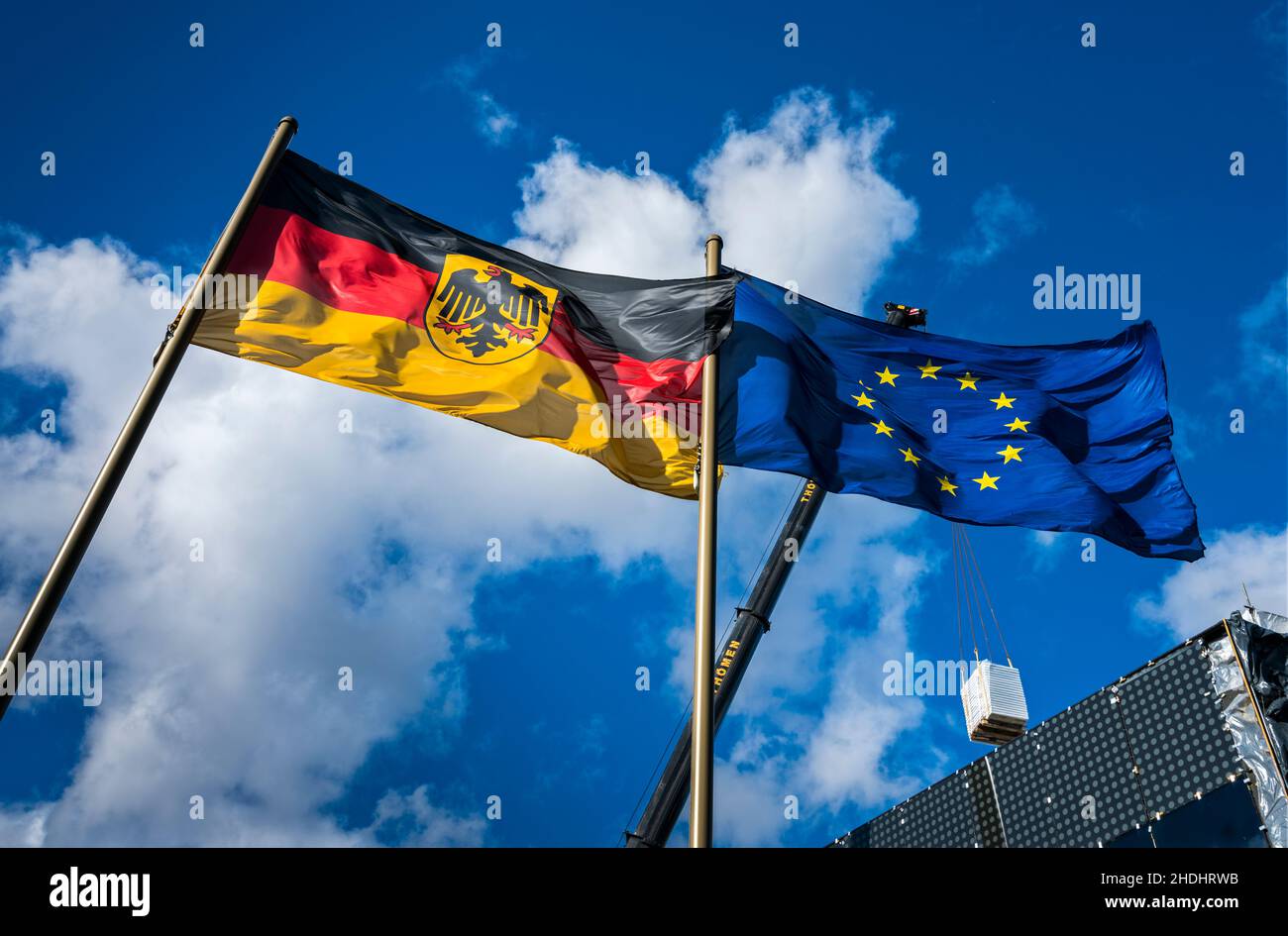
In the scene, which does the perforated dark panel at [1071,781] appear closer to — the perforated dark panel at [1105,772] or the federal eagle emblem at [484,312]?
the perforated dark panel at [1105,772]

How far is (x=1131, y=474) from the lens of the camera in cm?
1391

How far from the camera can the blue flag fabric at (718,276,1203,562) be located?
1208 cm

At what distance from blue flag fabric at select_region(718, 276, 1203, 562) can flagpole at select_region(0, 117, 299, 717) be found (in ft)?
16.1

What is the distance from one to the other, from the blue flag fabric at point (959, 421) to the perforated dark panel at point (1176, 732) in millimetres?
1511

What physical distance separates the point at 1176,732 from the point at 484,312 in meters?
9.42

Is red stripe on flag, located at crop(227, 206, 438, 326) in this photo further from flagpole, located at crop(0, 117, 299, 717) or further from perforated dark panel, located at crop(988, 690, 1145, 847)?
perforated dark panel, located at crop(988, 690, 1145, 847)

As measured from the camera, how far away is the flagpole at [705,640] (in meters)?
7.57

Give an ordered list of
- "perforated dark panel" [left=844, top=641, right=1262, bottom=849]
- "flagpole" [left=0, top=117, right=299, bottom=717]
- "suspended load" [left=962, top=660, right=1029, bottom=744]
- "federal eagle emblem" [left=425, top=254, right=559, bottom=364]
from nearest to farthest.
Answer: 1. "flagpole" [left=0, top=117, right=299, bottom=717]
2. "federal eagle emblem" [left=425, top=254, right=559, bottom=364]
3. "perforated dark panel" [left=844, top=641, right=1262, bottom=849]
4. "suspended load" [left=962, top=660, right=1029, bottom=744]

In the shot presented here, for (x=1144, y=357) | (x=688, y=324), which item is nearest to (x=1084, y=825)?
(x=1144, y=357)
